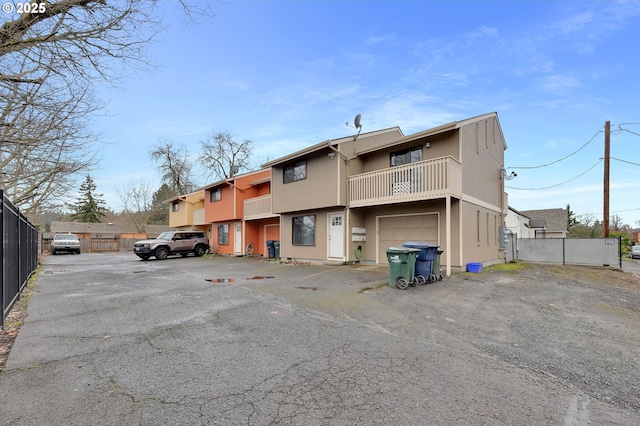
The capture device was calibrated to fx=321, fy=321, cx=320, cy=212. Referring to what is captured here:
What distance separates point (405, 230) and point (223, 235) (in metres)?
16.0

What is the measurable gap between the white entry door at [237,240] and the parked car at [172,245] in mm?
2290

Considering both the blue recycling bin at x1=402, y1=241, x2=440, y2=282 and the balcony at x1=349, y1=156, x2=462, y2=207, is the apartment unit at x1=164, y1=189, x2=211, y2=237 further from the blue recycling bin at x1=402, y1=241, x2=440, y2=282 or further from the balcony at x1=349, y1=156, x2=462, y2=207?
the blue recycling bin at x1=402, y1=241, x2=440, y2=282

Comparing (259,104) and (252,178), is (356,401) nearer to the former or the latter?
(259,104)

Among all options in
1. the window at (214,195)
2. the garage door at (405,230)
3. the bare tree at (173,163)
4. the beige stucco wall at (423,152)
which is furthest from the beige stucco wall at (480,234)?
the bare tree at (173,163)

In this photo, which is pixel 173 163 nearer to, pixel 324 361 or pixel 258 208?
pixel 258 208

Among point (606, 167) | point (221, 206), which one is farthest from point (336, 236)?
point (606, 167)

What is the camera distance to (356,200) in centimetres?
1394

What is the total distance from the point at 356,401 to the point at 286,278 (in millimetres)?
8090

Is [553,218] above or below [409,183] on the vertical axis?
below

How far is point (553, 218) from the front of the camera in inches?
1486

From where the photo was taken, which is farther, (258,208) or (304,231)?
(258,208)

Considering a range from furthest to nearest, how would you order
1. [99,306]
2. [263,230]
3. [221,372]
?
[263,230]
[99,306]
[221,372]

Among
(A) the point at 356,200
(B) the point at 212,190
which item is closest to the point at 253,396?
(A) the point at 356,200

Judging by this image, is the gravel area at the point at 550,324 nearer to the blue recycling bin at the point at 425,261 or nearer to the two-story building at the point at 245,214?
the blue recycling bin at the point at 425,261
